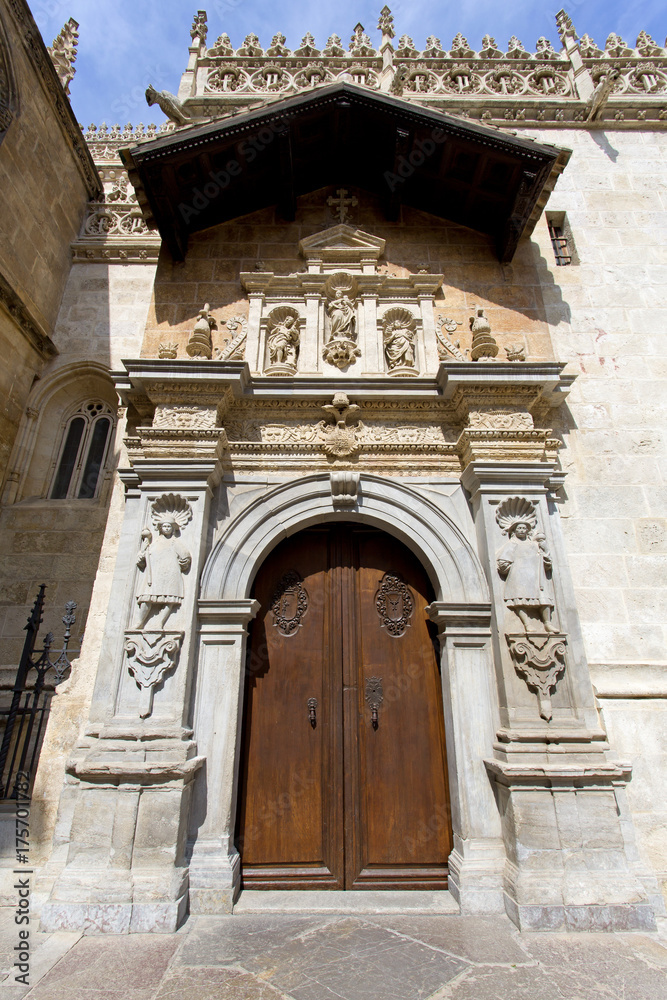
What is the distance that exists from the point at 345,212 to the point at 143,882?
23.9 feet

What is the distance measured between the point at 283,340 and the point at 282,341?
0.02m

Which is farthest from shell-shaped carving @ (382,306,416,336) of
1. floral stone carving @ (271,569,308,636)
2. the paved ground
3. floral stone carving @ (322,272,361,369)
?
the paved ground

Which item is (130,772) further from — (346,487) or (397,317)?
(397,317)

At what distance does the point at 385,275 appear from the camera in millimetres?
6273

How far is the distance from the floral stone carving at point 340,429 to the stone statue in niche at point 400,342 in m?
0.76

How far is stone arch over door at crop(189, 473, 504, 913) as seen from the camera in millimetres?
4070

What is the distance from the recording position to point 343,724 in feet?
15.4

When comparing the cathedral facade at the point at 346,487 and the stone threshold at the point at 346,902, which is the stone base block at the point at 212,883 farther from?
the stone threshold at the point at 346,902

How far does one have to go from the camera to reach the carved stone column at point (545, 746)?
369cm

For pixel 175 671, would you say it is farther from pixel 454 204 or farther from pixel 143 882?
pixel 454 204

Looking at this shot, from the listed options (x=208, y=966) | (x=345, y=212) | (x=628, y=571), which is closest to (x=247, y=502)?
(x=208, y=966)

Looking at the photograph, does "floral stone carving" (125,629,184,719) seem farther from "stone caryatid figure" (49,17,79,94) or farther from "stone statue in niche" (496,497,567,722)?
"stone caryatid figure" (49,17,79,94)

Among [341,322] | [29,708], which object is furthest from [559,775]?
[341,322]

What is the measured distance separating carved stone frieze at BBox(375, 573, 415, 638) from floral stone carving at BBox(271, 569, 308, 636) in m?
0.74
